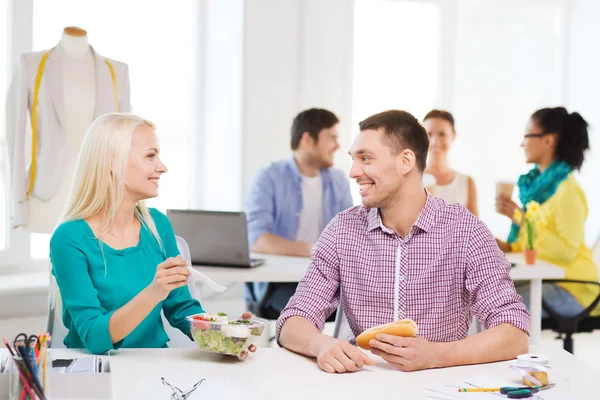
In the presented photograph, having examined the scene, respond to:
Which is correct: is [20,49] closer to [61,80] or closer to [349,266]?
[61,80]

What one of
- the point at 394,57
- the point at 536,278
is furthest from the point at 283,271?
the point at 394,57

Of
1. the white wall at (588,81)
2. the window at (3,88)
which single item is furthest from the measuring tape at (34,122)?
the white wall at (588,81)

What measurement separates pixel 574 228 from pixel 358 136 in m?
2.13

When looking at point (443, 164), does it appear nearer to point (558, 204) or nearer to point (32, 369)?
point (558, 204)

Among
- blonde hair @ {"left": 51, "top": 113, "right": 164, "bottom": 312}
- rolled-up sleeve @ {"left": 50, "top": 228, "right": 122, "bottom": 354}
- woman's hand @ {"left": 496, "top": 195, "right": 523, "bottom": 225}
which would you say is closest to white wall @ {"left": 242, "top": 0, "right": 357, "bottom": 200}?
woman's hand @ {"left": 496, "top": 195, "right": 523, "bottom": 225}

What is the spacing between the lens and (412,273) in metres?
2.28

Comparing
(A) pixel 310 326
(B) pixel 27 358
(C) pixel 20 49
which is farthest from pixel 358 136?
(C) pixel 20 49

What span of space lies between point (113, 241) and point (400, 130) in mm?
838

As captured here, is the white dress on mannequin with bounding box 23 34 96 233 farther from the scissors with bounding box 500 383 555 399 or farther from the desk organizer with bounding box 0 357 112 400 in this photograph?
the scissors with bounding box 500 383 555 399

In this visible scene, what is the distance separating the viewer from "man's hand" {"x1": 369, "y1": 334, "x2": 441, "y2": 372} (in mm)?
1913

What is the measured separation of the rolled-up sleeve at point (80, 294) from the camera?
199 centimetres

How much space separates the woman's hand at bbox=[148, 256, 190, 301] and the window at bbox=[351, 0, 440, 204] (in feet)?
12.3

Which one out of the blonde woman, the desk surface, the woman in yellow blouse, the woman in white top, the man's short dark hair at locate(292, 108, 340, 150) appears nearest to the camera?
the blonde woman

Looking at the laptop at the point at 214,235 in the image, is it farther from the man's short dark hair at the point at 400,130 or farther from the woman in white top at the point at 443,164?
the woman in white top at the point at 443,164
